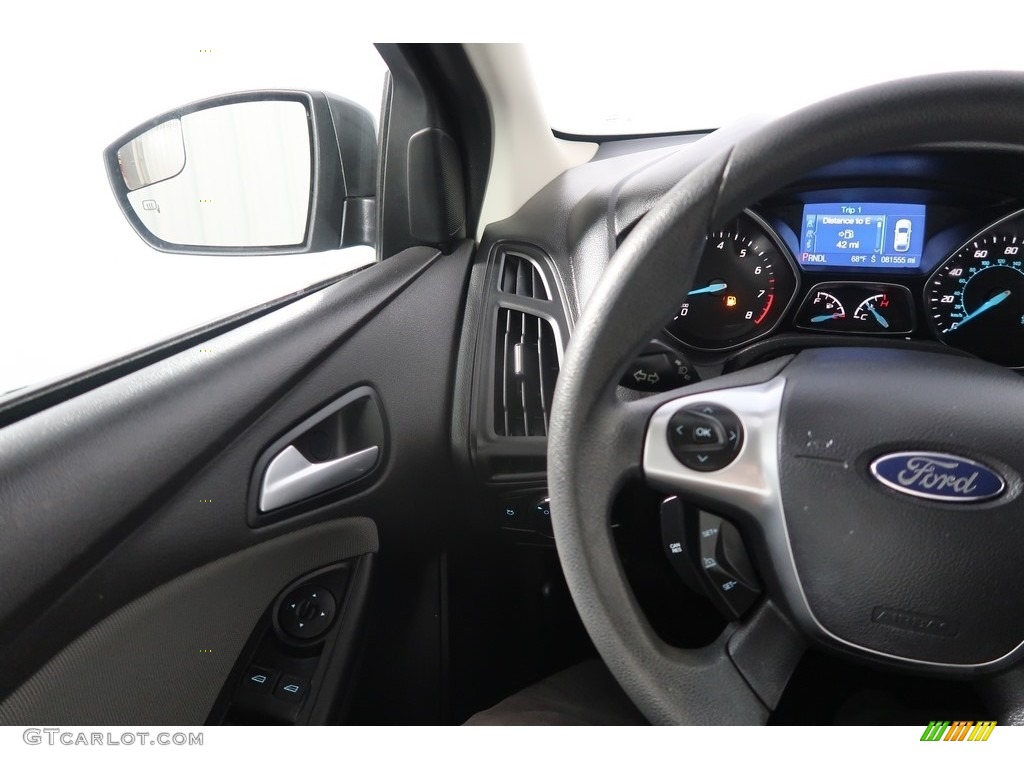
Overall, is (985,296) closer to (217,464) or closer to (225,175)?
(217,464)

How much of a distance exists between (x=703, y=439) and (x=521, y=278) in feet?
2.25

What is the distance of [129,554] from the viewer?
96 cm

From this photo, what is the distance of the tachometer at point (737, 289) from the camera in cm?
129

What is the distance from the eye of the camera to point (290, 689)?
123cm

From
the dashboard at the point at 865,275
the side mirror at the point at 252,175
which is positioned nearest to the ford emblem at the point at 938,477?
the dashboard at the point at 865,275

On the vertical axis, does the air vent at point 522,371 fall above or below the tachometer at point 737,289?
below

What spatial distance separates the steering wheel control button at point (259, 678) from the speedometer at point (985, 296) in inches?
49.4

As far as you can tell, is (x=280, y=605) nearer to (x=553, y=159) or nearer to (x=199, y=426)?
(x=199, y=426)

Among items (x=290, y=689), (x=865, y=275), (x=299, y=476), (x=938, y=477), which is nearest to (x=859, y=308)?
(x=865, y=275)

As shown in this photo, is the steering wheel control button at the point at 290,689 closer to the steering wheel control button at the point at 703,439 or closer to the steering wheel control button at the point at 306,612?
the steering wheel control button at the point at 306,612

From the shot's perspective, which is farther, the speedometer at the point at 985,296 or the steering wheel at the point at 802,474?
the speedometer at the point at 985,296

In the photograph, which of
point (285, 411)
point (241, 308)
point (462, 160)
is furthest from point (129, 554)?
point (462, 160)

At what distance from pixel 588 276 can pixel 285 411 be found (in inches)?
23.0

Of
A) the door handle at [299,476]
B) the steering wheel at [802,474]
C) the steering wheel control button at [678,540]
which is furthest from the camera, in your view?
the door handle at [299,476]
